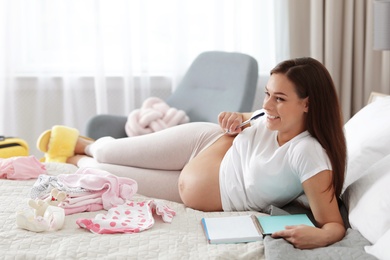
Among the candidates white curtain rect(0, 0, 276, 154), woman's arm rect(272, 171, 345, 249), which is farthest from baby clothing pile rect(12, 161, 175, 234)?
white curtain rect(0, 0, 276, 154)

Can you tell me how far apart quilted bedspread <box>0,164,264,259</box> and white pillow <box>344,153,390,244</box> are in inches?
11.6

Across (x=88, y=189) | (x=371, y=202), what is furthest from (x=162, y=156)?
(x=371, y=202)

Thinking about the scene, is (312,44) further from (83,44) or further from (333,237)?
(333,237)

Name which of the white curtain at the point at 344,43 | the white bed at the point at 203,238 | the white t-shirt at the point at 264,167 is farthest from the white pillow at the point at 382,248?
the white curtain at the point at 344,43

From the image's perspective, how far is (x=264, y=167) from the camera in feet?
6.34

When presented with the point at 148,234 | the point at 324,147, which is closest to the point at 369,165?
the point at 324,147

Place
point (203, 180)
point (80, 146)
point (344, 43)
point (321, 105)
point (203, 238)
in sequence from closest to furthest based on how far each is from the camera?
point (203, 238)
point (321, 105)
point (203, 180)
point (80, 146)
point (344, 43)

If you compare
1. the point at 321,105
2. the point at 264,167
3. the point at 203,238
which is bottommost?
the point at 203,238

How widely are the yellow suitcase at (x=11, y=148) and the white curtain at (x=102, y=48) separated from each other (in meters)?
1.10

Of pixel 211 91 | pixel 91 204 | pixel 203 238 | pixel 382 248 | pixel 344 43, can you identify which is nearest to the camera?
pixel 382 248

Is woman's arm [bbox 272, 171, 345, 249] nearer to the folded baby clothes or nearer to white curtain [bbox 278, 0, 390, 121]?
the folded baby clothes

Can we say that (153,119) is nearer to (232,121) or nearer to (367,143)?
(232,121)

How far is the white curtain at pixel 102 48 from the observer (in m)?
3.83

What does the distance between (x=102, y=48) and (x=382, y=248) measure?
2.63 m
